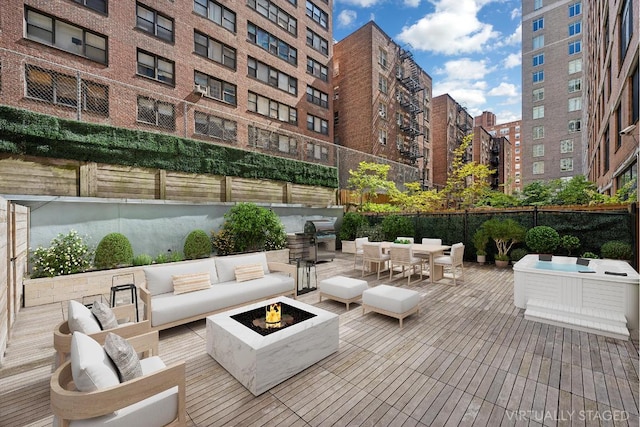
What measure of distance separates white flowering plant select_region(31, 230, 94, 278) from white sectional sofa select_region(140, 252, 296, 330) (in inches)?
117

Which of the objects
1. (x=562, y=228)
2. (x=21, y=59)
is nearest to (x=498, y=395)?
(x=562, y=228)

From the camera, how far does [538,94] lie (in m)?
27.5

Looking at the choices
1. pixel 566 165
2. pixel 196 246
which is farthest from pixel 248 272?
pixel 566 165

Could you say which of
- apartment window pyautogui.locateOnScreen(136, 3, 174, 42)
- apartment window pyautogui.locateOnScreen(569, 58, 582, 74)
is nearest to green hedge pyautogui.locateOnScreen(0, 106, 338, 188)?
apartment window pyautogui.locateOnScreen(136, 3, 174, 42)

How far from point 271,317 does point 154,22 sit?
15.6m

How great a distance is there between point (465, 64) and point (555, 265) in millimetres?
13292

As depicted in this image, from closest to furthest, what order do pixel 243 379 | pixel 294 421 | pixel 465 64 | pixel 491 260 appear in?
pixel 294 421 → pixel 243 379 → pixel 491 260 → pixel 465 64

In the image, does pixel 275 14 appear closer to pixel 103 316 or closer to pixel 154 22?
pixel 154 22

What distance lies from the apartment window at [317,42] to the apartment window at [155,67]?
10.8 metres

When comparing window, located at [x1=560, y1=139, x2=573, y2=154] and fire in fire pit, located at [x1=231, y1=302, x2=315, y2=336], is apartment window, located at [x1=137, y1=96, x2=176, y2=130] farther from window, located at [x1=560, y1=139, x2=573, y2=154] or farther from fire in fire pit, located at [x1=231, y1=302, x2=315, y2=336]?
window, located at [x1=560, y1=139, x2=573, y2=154]

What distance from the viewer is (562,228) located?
28.9 feet

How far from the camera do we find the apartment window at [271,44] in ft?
53.8

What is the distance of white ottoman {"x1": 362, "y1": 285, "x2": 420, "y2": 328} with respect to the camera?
15.4 feet

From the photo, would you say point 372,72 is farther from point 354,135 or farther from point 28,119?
point 28,119
